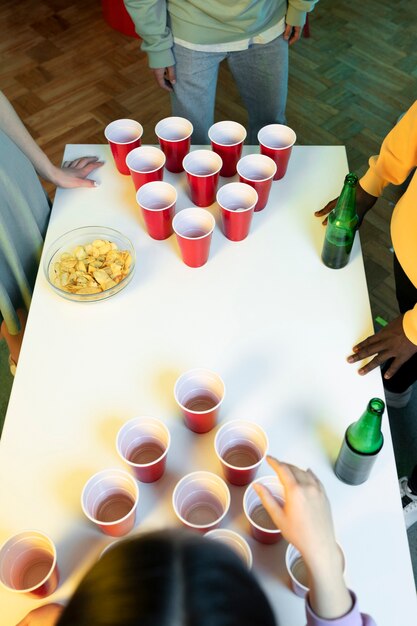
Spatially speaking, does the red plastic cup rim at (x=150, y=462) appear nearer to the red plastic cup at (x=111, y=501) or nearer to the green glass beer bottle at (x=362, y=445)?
the red plastic cup at (x=111, y=501)

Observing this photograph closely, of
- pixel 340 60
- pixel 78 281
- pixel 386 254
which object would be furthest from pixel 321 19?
pixel 78 281

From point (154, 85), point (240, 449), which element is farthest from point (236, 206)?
point (154, 85)

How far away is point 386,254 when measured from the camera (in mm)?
2197

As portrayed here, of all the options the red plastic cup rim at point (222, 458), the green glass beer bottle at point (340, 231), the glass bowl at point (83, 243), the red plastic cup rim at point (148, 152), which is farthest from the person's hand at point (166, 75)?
the red plastic cup rim at point (222, 458)

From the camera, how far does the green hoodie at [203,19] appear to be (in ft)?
4.99

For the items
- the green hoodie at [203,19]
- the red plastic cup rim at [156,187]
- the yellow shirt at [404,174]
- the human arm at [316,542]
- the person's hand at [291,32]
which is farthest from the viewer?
the person's hand at [291,32]

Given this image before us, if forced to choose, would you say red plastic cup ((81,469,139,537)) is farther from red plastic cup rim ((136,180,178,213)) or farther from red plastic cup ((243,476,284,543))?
red plastic cup rim ((136,180,178,213))

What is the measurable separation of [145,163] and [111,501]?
0.81 metres

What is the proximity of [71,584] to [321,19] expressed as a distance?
3268 millimetres

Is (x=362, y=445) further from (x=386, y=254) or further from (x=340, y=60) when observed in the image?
(x=340, y=60)

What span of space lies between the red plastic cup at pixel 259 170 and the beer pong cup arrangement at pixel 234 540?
30.1 inches

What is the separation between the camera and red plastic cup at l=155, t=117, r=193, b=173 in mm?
1343

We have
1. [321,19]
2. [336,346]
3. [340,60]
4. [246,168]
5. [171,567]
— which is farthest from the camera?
Answer: [321,19]

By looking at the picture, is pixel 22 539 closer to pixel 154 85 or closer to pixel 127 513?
pixel 127 513
